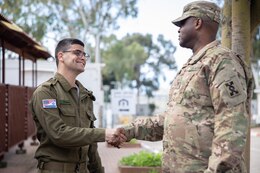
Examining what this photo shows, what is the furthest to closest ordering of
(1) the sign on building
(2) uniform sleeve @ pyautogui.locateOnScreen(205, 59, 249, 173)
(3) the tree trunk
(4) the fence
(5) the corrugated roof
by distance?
1. (1) the sign on building
2. (4) the fence
3. (5) the corrugated roof
4. (3) the tree trunk
5. (2) uniform sleeve @ pyautogui.locateOnScreen(205, 59, 249, 173)

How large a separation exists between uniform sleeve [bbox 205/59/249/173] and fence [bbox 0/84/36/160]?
7.11 m

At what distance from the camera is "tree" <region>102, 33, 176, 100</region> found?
5709 cm

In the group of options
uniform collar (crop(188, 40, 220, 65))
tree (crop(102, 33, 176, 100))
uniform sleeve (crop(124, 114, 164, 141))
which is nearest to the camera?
uniform collar (crop(188, 40, 220, 65))

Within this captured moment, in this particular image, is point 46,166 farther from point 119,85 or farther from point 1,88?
point 119,85

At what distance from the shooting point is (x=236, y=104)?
251 centimetres

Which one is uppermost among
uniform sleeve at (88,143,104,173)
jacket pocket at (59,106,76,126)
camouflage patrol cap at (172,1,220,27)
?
camouflage patrol cap at (172,1,220,27)

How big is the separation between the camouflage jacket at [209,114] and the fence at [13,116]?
6772 mm

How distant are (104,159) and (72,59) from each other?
8727mm

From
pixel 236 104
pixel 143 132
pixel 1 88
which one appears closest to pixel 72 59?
pixel 143 132

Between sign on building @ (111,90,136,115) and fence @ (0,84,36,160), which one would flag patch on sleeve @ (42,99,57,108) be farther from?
sign on building @ (111,90,136,115)

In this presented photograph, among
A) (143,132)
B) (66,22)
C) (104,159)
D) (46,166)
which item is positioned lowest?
(104,159)

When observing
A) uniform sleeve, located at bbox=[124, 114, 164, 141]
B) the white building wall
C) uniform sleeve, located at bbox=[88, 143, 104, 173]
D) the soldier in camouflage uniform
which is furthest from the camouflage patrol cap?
the white building wall

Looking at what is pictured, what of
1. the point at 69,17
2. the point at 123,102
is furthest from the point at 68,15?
the point at 123,102

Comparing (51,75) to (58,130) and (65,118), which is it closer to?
(65,118)
